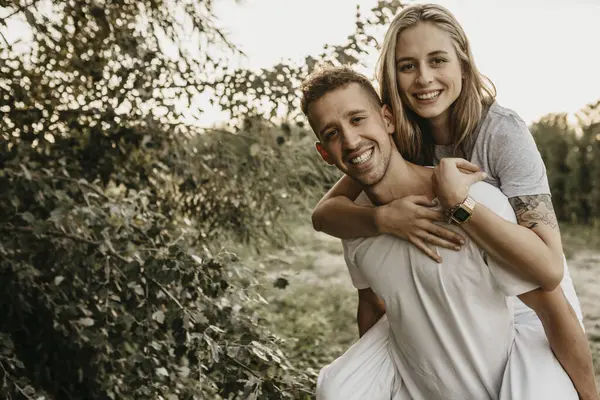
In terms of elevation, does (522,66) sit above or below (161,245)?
above

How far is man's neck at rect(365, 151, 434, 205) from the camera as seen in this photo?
2219mm

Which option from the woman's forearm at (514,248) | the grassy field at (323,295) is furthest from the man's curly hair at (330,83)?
the grassy field at (323,295)

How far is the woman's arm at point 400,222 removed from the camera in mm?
2043

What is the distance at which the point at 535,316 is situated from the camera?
2.17 metres

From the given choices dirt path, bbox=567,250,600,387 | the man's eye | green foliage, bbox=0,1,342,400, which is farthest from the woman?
dirt path, bbox=567,250,600,387

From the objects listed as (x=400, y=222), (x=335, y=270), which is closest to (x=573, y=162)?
(x=335, y=270)

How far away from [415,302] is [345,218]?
37cm

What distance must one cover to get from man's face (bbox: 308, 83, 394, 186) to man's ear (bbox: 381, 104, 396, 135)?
0.28 feet

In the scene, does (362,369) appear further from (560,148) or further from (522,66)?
(560,148)

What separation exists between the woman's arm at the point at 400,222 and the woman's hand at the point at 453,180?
0.22 feet

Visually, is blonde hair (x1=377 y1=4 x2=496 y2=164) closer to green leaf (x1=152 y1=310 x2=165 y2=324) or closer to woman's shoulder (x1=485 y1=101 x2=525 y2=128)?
woman's shoulder (x1=485 y1=101 x2=525 y2=128)

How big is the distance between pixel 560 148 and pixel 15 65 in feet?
25.5

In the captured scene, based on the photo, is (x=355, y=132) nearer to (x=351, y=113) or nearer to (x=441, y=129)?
(x=351, y=113)

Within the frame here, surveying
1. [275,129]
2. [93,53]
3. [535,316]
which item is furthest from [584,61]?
[535,316]
